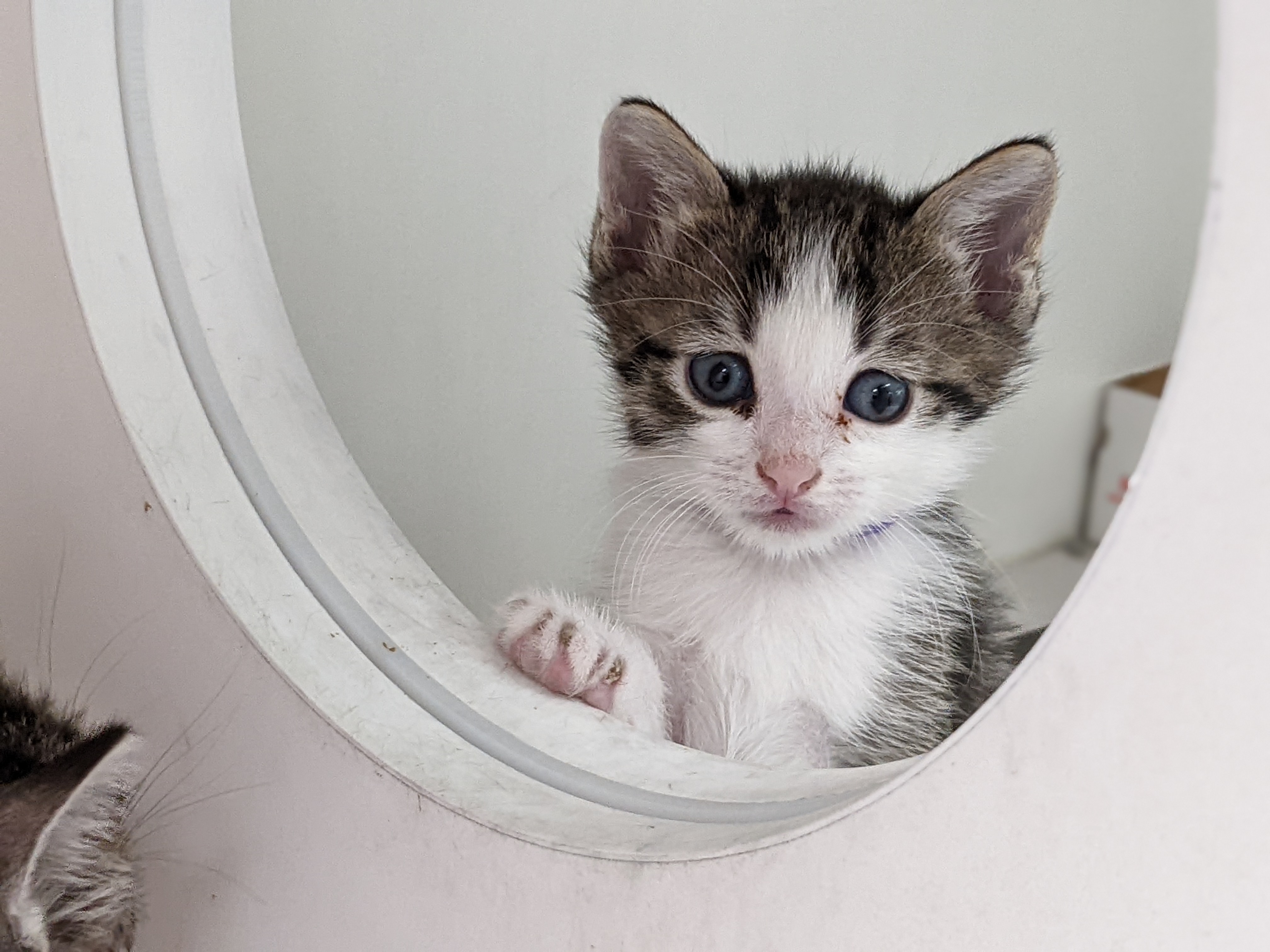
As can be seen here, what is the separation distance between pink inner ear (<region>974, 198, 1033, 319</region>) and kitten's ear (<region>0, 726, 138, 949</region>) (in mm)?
887

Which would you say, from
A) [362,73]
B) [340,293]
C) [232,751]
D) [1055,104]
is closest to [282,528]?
[232,751]

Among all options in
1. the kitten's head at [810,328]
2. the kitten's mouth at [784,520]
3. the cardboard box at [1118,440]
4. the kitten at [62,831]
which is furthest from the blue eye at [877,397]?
the kitten at [62,831]

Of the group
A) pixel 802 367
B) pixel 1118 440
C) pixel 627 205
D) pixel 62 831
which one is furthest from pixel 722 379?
pixel 62 831

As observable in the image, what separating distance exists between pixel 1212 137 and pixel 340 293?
1058 millimetres

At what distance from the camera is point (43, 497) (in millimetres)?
1216

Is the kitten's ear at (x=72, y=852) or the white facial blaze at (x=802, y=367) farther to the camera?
the white facial blaze at (x=802, y=367)

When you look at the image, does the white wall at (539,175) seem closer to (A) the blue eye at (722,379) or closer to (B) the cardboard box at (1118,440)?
(B) the cardboard box at (1118,440)

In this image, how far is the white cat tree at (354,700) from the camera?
65 centimetres

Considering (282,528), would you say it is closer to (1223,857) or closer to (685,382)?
(685,382)

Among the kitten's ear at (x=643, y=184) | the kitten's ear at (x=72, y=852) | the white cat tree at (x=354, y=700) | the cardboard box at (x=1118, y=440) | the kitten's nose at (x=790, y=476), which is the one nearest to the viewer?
the white cat tree at (x=354, y=700)

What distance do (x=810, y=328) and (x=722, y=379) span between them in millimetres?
104

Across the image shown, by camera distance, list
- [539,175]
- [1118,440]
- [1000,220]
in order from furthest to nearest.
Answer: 1. [539,175]
2. [1000,220]
3. [1118,440]

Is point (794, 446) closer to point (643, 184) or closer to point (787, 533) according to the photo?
point (787, 533)

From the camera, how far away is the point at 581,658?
43.4 inches
